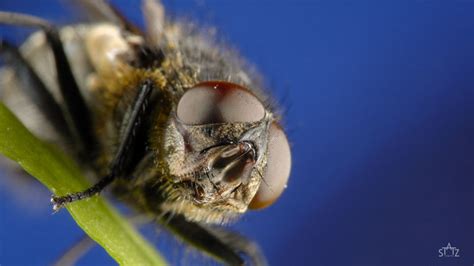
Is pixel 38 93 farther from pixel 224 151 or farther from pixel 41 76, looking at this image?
pixel 224 151

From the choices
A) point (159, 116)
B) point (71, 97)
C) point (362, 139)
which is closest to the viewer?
point (159, 116)

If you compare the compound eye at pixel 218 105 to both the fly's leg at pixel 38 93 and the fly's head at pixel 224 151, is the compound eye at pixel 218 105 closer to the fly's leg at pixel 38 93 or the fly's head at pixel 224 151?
the fly's head at pixel 224 151

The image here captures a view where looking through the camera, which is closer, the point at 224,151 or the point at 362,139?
the point at 224,151

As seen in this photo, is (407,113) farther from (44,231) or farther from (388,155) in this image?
(44,231)

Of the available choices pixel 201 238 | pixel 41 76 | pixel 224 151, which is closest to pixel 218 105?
pixel 224 151

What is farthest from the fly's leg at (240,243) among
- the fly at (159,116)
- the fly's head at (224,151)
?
the fly's head at (224,151)

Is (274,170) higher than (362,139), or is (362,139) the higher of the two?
(362,139)
